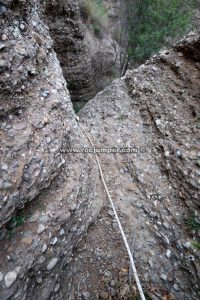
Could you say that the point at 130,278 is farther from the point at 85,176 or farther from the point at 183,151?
the point at 183,151

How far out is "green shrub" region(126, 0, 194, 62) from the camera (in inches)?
304

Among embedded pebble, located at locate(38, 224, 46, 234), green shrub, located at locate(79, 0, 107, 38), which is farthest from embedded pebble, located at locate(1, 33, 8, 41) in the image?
green shrub, located at locate(79, 0, 107, 38)

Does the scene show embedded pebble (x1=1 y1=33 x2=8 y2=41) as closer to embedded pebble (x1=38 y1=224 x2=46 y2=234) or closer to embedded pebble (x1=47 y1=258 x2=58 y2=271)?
embedded pebble (x1=38 y1=224 x2=46 y2=234)

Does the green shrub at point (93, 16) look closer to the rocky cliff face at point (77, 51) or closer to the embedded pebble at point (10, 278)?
the rocky cliff face at point (77, 51)

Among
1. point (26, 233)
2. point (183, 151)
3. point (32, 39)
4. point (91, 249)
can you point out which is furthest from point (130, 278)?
point (32, 39)

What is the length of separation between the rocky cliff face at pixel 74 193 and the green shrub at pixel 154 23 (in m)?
5.33

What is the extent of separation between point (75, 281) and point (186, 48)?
164 inches

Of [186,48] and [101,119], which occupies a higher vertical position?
[186,48]

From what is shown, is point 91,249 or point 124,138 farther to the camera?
point 124,138

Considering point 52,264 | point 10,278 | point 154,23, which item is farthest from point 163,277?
point 154,23

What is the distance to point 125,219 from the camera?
2.73 metres

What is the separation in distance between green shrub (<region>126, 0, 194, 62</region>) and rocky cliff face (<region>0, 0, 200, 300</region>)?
5326 millimetres

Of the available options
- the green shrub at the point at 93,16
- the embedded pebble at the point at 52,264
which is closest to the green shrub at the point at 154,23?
the green shrub at the point at 93,16

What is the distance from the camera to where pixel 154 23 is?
8.03 metres
